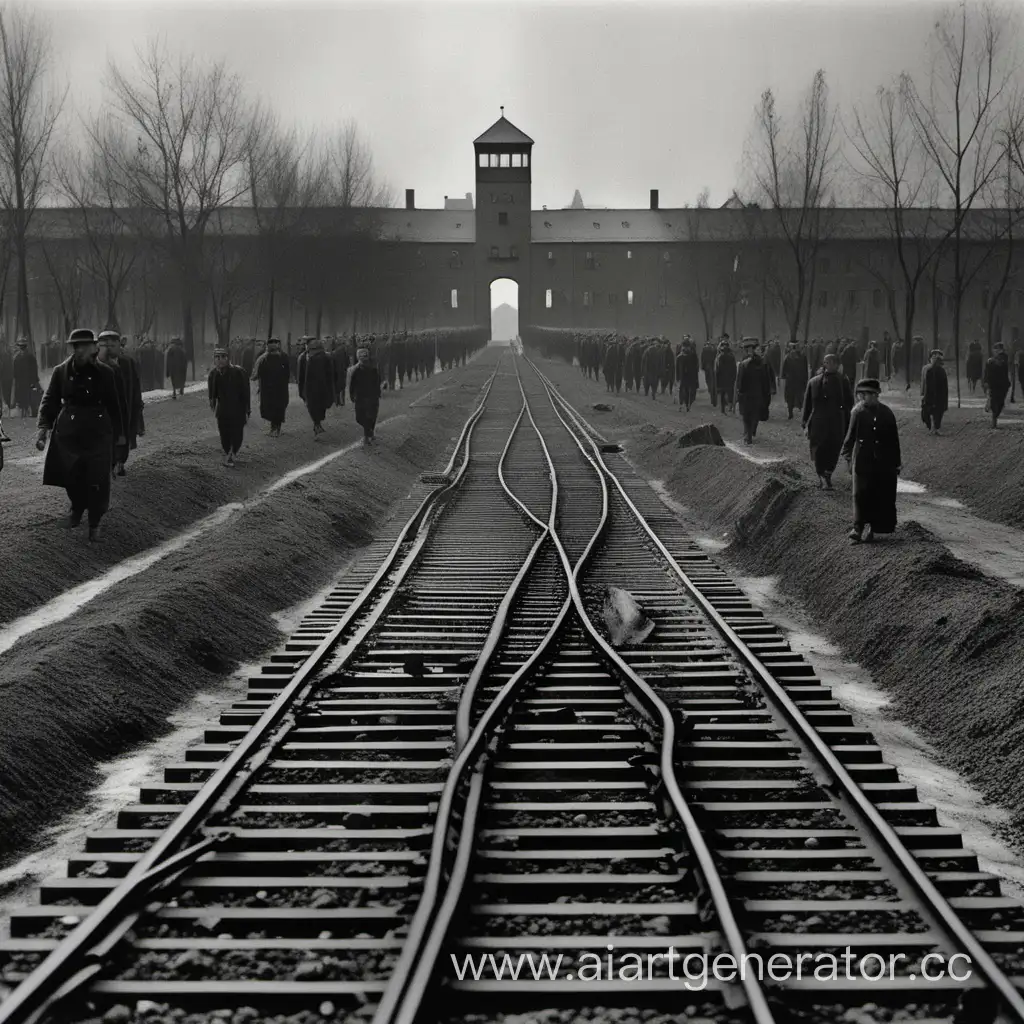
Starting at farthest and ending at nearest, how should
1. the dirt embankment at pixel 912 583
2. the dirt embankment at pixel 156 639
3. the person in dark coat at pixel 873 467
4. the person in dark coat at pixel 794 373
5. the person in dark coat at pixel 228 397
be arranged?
1. the person in dark coat at pixel 794 373
2. the person in dark coat at pixel 228 397
3. the person in dark coat at pixel 873 467
4. the dirt embankment at pixel 912 583
5. the dirt embankment at pixel 156 639

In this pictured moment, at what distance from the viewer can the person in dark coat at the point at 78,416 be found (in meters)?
12.2

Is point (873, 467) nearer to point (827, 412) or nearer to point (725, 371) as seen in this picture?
point (827, 412)

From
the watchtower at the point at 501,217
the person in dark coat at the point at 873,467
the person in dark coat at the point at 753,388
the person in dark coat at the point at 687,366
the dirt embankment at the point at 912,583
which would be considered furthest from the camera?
the watchtower at the point at 501,217

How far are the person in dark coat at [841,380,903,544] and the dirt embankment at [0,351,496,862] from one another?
4869mm

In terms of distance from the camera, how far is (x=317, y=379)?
2262 centimetres

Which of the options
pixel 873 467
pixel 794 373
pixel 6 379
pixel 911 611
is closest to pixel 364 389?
pixel 794 373

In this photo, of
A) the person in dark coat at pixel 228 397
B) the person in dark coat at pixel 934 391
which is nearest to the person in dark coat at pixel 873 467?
the person in dark coat at pixel 228 397

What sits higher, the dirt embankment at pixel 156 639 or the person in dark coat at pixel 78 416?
the person in dark coat at pixel 78 416

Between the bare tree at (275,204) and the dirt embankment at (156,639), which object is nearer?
the dirt embankment at (156,639)

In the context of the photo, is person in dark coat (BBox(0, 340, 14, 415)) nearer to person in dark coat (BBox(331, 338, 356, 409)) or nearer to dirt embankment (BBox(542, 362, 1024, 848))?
person in dark coat (BBox(331, 338, 356, 409))

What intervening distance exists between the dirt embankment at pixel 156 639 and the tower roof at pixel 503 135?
284ft

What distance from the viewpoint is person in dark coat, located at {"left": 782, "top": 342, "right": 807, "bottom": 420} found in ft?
90.8

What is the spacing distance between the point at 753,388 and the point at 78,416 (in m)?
13.3

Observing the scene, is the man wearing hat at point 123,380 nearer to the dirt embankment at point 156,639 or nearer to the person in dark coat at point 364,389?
the dirt embankment at point 156,639
